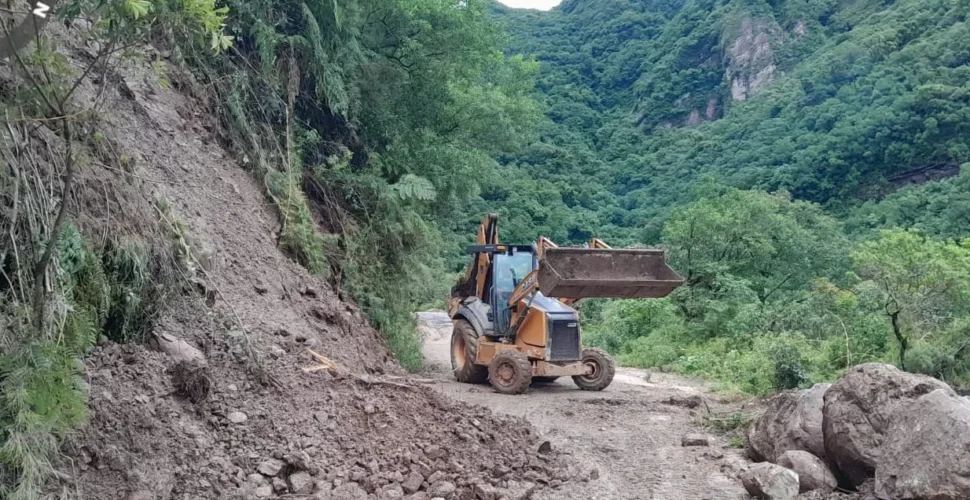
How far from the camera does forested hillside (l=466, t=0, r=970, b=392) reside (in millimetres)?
15367

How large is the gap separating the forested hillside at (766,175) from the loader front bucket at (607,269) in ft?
10.3

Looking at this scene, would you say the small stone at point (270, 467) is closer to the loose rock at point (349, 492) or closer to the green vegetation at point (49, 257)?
the loose rock at point (349, 492)

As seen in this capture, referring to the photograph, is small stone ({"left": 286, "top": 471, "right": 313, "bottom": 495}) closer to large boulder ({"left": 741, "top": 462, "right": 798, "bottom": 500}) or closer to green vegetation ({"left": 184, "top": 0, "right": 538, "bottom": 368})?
large boulder ({"left": 741, "top": 462, "right": 798, "bottom": 500})

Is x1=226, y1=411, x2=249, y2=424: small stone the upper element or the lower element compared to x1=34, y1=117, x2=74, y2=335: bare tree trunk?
lower

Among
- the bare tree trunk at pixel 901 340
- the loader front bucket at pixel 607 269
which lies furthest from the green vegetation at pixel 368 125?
the bare tree trunk at pixel 901 340

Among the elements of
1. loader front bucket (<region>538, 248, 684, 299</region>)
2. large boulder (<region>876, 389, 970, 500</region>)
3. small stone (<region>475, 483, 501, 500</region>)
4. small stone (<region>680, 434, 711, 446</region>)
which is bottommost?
small stone (<region>680, 434, 711, 446</region>)

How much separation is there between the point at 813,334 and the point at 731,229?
32.8 ft

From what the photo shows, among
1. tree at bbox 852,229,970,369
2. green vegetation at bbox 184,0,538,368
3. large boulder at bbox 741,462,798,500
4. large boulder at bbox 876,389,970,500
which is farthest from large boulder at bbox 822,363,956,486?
tree at bbox 852,229,970,369

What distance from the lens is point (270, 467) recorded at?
4984mm

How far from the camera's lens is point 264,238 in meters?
8.84

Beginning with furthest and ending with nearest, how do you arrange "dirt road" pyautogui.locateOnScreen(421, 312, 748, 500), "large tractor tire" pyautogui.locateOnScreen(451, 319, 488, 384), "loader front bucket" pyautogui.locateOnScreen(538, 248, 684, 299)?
"large tractor tire" pyautogui.locateOnScreen(451, 319, 488, 384) < "loader front bucket" pyautogui.locateOnScreen(538, 248, 684, 299) < "dirt road" pyautogui.locateOnScreen(421, 312, 748, 500)

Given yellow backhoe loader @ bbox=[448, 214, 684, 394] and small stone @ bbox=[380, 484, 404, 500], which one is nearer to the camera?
small stone @ bbox=[380, 484, 404, 500]

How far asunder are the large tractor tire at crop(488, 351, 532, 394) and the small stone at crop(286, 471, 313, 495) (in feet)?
18.1

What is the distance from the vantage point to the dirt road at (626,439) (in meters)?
5.90
